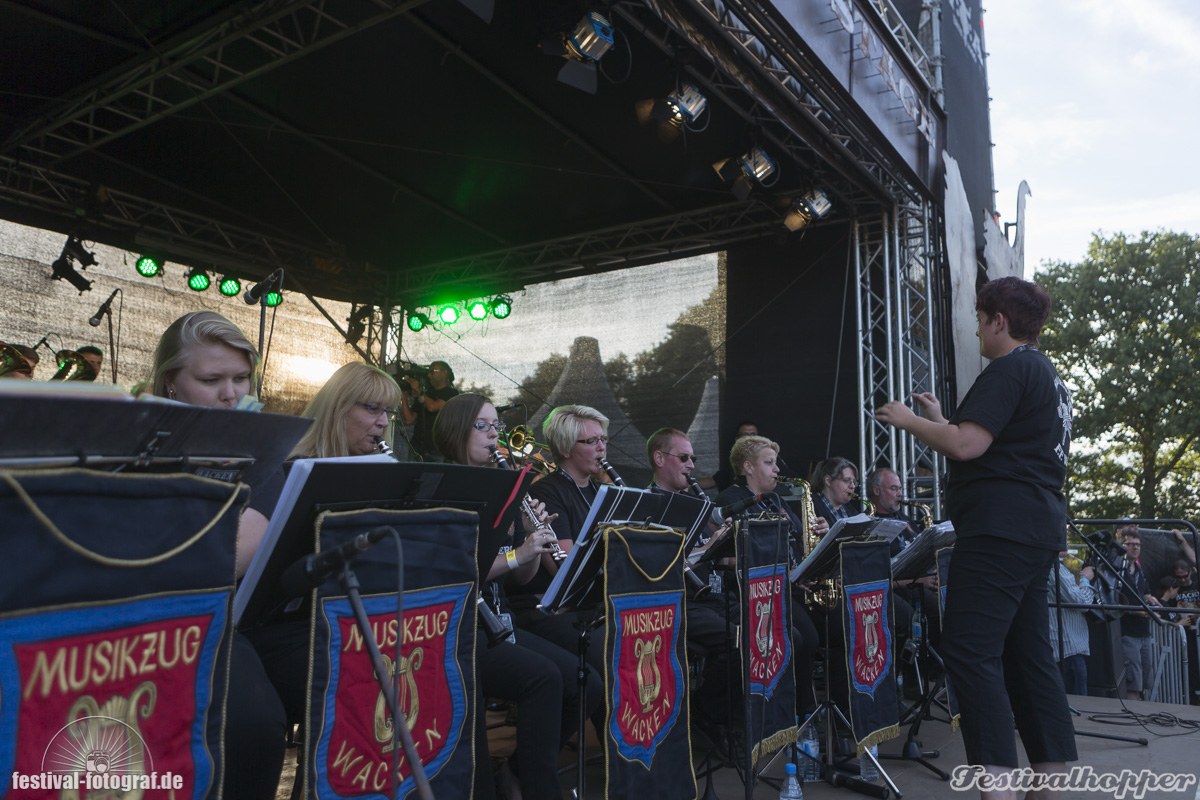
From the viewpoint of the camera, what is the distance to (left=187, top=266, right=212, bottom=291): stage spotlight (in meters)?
9.38

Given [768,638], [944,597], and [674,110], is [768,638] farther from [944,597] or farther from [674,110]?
[674,110]

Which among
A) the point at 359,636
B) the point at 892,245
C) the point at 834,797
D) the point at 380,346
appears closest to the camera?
the point at 359,636

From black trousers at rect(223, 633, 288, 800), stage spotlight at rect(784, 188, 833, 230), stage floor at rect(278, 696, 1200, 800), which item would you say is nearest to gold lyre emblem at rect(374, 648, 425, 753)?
black trousers at rect(223, 633, 288, 800)

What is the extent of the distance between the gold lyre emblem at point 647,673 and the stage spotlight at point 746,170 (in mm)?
5396

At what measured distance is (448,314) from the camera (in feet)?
35.8

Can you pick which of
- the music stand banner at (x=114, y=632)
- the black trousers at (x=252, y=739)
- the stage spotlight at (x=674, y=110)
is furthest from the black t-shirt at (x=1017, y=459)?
the stage spotlight at (x=674, y=110)

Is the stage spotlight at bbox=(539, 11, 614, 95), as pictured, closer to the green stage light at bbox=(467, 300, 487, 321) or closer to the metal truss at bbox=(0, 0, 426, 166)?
the metal truss at bbox=(0, 0, 426, 166)

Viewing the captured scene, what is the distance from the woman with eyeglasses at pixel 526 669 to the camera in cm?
291

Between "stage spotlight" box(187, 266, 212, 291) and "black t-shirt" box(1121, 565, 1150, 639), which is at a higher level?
"stage spotlight" box(187, 266, 212, 291)

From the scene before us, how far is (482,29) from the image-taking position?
6484 millimetres

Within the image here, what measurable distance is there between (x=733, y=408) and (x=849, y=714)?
5172mm

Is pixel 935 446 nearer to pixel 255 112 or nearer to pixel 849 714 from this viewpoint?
pixel 849 714

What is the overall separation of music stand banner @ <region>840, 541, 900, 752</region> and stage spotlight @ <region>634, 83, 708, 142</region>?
3771mm

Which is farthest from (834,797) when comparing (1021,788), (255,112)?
(255,112)
